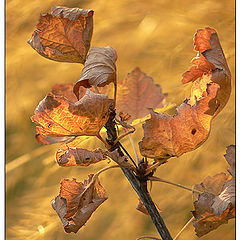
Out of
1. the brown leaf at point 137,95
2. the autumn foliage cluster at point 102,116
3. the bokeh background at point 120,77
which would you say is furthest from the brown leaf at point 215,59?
the bokeh background at point 120,77

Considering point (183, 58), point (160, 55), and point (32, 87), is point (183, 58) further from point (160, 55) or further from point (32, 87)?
point (32, 87)

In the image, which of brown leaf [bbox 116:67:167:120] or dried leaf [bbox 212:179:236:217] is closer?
dried leaf [bbox 212:179:236:217]

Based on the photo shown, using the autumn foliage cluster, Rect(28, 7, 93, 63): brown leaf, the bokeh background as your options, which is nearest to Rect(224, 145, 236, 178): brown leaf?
the autumn foliage cluster

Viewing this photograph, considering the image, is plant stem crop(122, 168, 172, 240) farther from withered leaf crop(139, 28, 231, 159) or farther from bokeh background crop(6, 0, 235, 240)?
bokeh background crop(6, 0, 235, 240)

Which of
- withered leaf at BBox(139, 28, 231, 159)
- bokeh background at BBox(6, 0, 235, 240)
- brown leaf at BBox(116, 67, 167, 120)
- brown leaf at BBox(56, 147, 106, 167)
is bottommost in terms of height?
bokeh background at BBox(6, 0, 235, 240)

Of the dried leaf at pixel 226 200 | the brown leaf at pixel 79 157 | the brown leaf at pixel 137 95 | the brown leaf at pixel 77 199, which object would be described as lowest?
the brown leaf at pixel 137 95

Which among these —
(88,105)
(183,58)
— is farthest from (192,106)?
(183,58)

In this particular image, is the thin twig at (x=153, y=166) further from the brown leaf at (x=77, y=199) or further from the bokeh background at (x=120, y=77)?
the bokeh background at (x=120, y=77)
